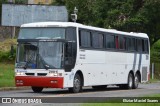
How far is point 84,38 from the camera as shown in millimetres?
29156

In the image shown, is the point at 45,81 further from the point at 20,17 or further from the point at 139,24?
the point at 139,24

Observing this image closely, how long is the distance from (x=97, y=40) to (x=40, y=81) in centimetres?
479

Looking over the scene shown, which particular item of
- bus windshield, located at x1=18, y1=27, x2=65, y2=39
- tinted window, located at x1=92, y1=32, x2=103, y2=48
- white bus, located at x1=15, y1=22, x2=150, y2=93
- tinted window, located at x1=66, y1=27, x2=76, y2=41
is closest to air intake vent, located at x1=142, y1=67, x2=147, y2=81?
white bus, located at x1=15, y1=22, x2=150, y2=93

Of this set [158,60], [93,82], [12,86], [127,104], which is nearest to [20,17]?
[12,86]

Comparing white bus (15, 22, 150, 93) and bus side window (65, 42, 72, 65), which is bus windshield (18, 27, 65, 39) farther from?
bus side window (65, 42, 72, 65)

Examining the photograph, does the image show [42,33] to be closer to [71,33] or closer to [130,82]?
[71,33]

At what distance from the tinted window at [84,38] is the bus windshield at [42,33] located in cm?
126

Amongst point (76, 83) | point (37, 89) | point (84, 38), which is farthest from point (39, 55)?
point (84, 38)

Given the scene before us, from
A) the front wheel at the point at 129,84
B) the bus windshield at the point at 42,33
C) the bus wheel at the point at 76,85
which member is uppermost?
the bus windshield at the point at 42,33

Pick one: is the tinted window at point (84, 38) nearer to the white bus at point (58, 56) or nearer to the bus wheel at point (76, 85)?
the white bus at point (58, 56)

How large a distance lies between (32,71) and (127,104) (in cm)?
1068

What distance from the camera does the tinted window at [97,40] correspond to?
30.4 metres

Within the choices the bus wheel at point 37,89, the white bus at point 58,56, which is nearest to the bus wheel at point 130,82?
the white bus at point 58,56

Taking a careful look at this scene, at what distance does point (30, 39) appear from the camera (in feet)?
91.0
